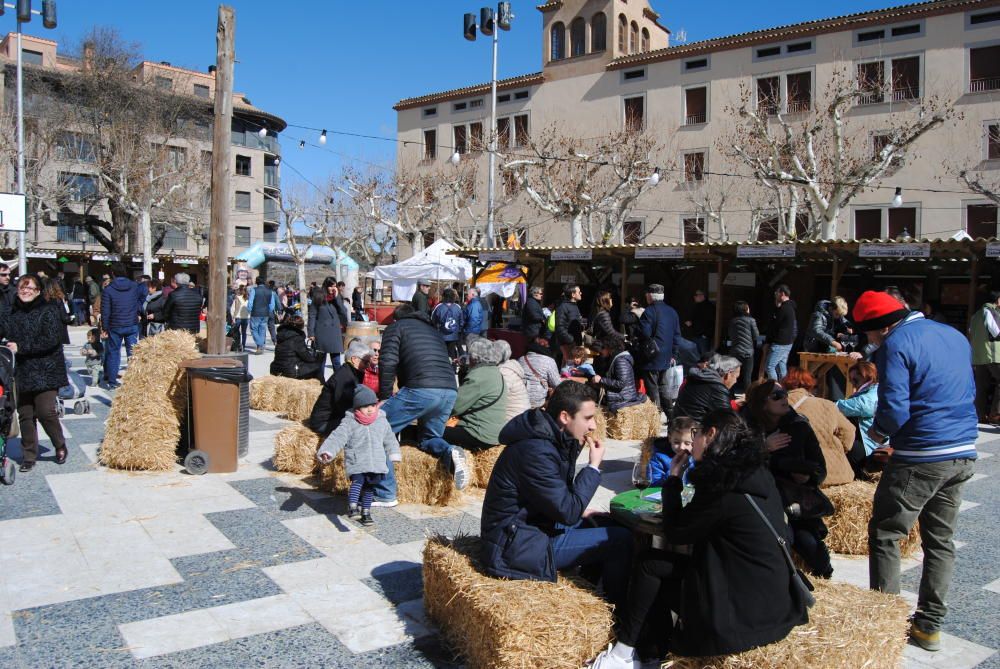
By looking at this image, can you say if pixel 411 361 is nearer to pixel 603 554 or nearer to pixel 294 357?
pixel 603 554

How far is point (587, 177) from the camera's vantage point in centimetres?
2611

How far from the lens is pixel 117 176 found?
37.9 meters

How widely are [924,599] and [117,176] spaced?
40.3 metres

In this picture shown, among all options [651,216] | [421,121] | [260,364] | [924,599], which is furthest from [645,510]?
[421,121]

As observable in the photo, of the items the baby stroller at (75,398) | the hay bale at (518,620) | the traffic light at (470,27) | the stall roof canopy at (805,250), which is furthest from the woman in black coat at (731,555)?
the traffic light at (470,27)

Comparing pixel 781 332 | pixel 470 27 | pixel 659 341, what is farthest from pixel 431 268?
pixel 659 341

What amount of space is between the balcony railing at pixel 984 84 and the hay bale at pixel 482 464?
29107 millimetres

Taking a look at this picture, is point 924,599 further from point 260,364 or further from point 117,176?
point 117,176

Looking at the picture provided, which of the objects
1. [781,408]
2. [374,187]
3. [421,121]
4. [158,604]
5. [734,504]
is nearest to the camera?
[734,504]

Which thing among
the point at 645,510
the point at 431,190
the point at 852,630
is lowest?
the point at 852,630

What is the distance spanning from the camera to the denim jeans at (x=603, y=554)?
144 inches

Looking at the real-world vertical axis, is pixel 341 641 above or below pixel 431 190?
below

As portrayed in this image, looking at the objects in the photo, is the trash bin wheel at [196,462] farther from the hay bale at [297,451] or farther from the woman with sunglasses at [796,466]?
the woman with sunglasses at [796,466]

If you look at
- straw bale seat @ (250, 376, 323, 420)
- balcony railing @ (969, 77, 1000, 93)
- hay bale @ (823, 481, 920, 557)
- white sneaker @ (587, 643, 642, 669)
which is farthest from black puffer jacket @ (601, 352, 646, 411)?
balcony railing @ (969, 77, 1000, 93)
